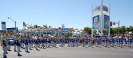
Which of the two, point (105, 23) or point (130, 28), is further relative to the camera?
point (130, 28)

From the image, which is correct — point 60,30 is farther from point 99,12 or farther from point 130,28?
point 130,28

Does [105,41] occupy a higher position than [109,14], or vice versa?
[109,14]

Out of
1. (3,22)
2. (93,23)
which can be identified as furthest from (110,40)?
(3,22)

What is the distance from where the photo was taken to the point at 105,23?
4334 cm

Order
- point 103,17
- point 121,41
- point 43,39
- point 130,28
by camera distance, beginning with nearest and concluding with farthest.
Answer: point 43,39 < point 121,41 < point 103,17 < point 130,28

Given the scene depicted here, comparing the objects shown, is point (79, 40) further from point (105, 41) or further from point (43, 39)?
point (43, 39)

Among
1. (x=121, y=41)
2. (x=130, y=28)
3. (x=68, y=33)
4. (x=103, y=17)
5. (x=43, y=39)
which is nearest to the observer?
(x=43, y=39)

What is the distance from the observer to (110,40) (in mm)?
33781

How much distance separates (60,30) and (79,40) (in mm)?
37417

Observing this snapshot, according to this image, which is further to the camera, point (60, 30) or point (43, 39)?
point (60, 30)

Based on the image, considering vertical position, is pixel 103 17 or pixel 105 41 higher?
pixel 103 17

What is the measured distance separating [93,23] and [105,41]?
30.7 feet

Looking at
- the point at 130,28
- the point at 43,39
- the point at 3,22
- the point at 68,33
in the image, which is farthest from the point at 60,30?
the point at 130,28

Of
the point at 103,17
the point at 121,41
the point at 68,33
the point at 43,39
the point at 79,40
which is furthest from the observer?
the point at 68,33
